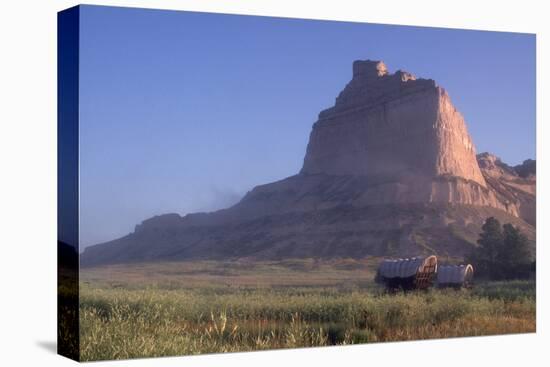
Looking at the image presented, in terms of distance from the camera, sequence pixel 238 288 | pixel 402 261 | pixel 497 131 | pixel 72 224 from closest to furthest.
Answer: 1. pixel 72 224
2. pixel 238 288
3. pixel 402 261
4. pixel 497 131

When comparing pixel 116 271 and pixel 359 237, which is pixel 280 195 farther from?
pixel 116 271

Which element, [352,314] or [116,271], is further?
[352,314]

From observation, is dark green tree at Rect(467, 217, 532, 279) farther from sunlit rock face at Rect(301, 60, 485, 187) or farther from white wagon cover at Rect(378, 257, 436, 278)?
white wagon cover at Rect(378, 257, 436, 278)

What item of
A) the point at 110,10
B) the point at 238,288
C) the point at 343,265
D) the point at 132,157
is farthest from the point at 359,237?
the point at 110,10

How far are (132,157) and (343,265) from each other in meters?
3.14

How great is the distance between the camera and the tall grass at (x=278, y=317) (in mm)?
14852

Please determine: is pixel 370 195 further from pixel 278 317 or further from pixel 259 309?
pixel 259 309

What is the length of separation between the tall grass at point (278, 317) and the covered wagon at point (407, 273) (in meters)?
0.15

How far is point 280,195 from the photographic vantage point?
16266mm

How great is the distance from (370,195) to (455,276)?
5.46 ft

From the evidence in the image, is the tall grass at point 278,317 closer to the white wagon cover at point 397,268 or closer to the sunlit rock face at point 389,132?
the white wagon cover at point 397,268

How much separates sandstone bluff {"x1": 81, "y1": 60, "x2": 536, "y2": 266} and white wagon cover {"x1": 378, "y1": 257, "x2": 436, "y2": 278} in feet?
0.43

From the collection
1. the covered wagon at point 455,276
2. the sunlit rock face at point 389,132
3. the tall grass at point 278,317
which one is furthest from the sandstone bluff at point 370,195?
the tall grass at point 278,317

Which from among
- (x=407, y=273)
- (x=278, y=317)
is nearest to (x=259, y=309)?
(x=278, y=317)
